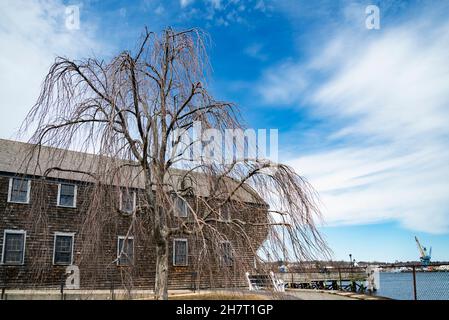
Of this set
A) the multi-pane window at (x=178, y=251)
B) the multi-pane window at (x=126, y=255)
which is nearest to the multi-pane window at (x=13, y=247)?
the multi-pane window at (x=178, y=251)

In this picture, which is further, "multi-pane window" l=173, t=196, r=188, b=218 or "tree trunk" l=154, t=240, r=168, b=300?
"tree trunk" l=154, t=240, r=168, b=300

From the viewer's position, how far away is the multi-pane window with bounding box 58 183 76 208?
2061 cm

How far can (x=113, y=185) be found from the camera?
721 centimetres

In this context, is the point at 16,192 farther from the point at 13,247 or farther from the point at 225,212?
the point at 225,212

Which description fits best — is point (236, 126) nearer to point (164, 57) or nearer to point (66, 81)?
point (164, 57)

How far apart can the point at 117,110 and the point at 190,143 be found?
61.4 inches

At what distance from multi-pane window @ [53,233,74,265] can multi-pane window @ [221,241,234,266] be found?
1532 cm

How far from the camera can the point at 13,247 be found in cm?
1861

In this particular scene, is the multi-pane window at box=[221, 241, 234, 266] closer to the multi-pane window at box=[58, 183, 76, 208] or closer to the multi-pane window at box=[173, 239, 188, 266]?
the multi-pane window at box=[58, 183, 76, 208]

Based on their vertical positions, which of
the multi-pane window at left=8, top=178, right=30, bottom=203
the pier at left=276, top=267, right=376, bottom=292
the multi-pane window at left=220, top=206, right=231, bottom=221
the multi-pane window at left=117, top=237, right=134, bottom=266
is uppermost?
the multi-pane window at left=8, top=178, right=30, bottom=203

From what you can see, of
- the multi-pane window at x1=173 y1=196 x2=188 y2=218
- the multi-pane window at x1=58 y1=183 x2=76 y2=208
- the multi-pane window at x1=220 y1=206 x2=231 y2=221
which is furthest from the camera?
the multi-pane window at x1=58 y1=183 x2=76 y2=208

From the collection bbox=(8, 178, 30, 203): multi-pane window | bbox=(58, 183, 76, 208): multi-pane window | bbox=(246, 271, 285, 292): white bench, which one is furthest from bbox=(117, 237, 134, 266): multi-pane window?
bbox=(58, 183, 76, 208): multi-pane window

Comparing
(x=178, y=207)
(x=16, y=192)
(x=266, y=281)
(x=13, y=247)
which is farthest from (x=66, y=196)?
(x=266, y=281)
